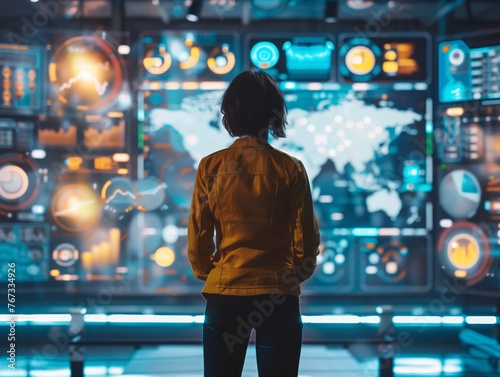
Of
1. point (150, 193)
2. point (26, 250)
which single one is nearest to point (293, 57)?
point (150, 193)

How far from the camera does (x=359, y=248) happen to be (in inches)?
154

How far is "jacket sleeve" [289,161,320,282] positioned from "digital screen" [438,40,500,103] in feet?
8.77

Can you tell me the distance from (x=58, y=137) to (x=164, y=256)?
1012 mm

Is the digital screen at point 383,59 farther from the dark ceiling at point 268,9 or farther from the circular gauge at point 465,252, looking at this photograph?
the circular gauge at point 465,252

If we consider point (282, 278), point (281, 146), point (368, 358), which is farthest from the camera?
point (281, 146)

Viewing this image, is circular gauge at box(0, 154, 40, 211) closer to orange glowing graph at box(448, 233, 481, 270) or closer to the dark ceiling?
the dark ceiling

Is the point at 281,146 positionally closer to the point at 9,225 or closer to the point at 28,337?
the point at 9,225

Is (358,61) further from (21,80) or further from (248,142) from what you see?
(248,142)

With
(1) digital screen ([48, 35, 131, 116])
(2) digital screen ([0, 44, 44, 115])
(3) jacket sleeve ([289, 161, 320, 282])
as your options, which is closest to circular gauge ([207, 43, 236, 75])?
(1) digital screen ([48, 35, 131, 116])

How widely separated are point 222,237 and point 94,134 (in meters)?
2.59

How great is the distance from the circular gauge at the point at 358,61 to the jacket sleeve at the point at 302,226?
8.63 ft

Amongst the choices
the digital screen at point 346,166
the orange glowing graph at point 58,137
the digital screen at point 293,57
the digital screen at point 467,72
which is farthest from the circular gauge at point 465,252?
the orange glowing graph at point 58,137

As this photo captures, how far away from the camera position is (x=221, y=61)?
3.90 meters

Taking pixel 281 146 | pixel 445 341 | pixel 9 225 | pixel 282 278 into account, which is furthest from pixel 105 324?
pixel 282 278
